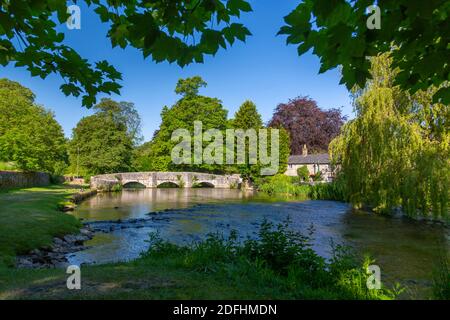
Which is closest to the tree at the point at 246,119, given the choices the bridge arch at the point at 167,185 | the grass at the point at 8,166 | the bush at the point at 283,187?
the bush at the point at 283,187

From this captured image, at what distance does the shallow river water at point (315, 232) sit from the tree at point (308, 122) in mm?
38690

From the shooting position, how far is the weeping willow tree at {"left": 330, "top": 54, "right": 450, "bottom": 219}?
57.9 ft

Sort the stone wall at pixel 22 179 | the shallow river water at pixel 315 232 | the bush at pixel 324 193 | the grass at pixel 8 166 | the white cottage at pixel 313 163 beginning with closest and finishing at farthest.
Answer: the shallow river water at pixel 315 232, the stone wall at pixel 22 179, the bush at pixel 324 193, the grass at pixel 8 166, the white cottage at pixel 313 163

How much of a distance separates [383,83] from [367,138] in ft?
11.5

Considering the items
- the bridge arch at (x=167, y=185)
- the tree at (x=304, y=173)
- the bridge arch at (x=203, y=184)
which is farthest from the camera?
the bridge arch at (x=167, y=185)

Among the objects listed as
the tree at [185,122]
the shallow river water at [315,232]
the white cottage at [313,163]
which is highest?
the tree at [185,122]

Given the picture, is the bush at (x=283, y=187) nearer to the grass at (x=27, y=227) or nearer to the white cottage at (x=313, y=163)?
the white cottage at (x=313, y=163)

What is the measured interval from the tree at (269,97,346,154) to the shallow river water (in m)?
38.7

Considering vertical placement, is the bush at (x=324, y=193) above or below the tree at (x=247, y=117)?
below

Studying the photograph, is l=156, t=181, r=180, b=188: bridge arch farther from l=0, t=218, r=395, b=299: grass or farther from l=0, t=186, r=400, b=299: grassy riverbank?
l=0, t=218, r=395, b=299: grass

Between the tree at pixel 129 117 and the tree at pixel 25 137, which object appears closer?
the tree at pixel 25 137

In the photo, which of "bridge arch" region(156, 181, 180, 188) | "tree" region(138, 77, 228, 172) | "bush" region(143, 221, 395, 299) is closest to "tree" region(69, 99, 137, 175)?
"tree" region(138, 77, 228, 172)

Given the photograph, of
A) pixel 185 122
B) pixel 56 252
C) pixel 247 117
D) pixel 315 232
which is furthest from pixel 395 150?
pixel 185 122

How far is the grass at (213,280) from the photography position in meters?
5.16
